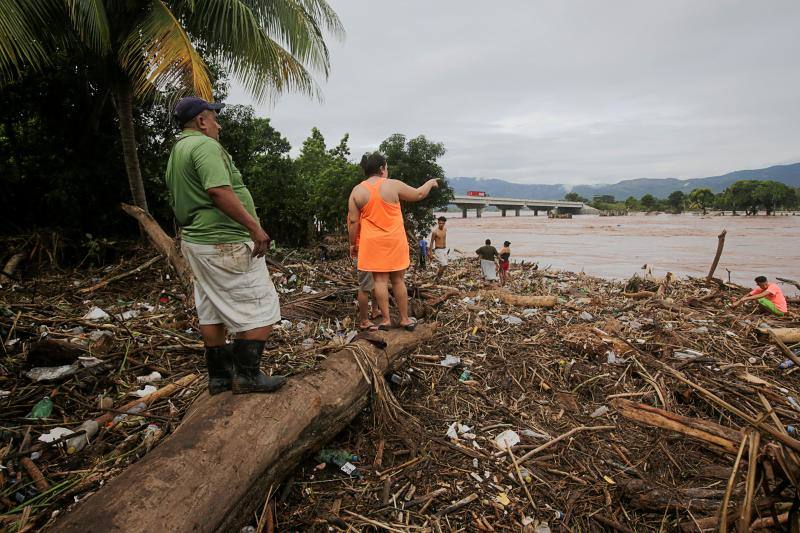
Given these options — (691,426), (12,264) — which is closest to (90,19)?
(12,264)

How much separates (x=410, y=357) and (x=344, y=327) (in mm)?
967

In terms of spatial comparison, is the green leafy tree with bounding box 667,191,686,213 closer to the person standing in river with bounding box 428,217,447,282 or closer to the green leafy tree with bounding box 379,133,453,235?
the green leafy tree with bounding box 379,133,453,235

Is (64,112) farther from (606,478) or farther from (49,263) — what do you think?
(606,478)

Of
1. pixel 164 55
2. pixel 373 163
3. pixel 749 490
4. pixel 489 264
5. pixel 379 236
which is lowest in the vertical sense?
pixel 489 264

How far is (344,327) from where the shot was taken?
13.2 ft

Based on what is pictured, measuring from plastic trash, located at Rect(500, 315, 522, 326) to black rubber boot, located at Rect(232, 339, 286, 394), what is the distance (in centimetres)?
319

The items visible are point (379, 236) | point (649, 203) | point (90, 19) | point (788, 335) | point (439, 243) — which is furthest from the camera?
point (649, 203)

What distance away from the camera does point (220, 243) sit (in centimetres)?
206

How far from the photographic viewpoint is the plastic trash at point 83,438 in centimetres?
209

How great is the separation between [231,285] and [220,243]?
22cm

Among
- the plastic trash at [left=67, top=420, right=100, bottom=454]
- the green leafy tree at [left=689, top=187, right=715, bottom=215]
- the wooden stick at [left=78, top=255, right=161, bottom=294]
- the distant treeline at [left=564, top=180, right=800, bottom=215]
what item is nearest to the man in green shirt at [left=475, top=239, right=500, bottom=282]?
the wooden stick at [left=78, top=255, right=161, bottom=294]

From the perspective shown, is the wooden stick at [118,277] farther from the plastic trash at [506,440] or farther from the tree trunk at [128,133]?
the plastic trash at [506,440]

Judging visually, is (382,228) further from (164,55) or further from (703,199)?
(703,199)

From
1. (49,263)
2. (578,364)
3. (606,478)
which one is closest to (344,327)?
(578,364)
